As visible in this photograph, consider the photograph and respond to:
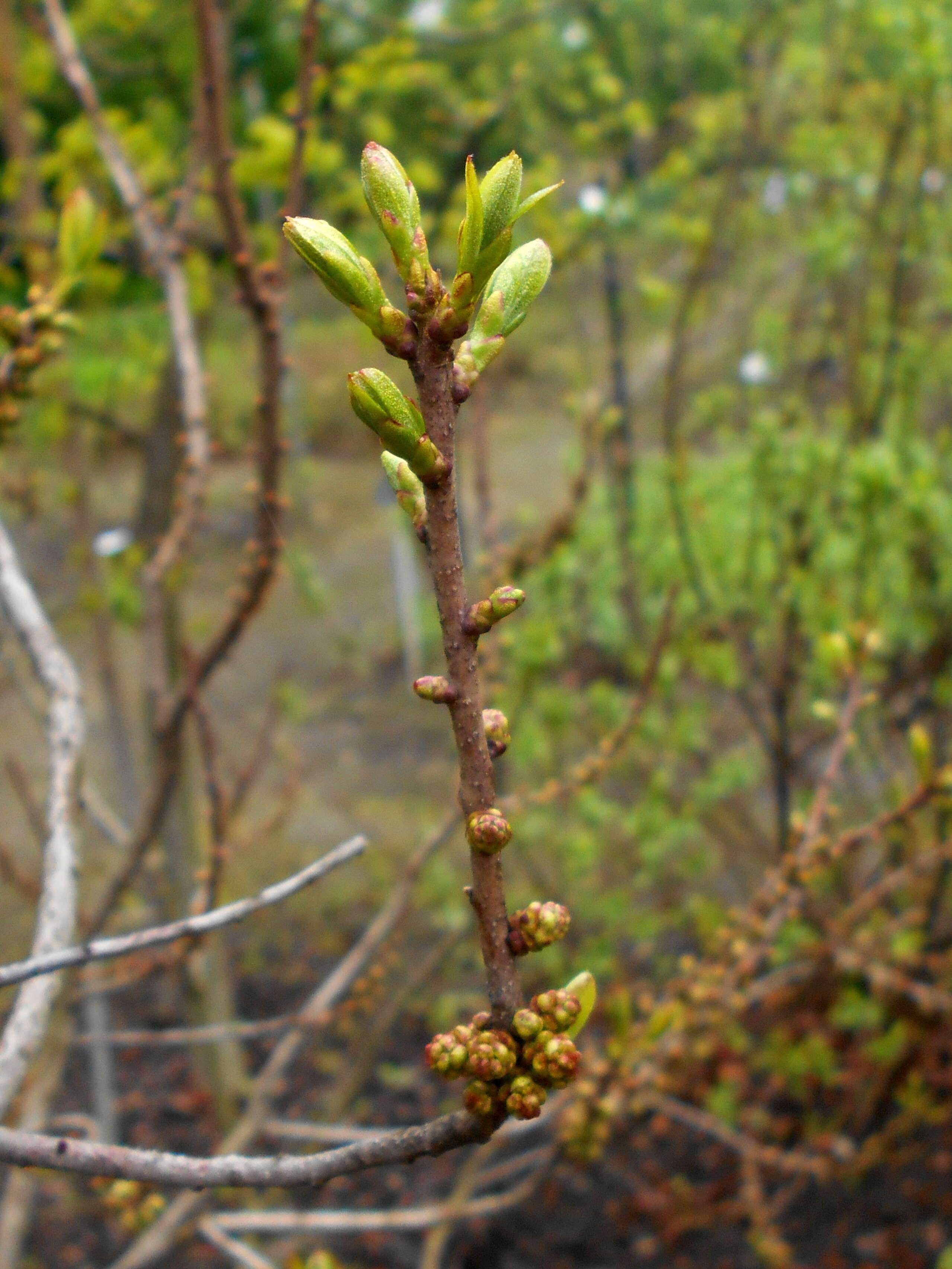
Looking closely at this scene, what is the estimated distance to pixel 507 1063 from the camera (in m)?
0.52

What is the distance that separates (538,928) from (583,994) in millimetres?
71

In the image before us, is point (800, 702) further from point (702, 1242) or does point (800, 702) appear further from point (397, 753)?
point (397, 753)

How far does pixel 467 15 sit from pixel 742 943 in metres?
4.71

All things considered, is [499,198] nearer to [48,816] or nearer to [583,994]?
[583,994]

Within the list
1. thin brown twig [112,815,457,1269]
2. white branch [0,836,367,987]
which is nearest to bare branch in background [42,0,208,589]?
thin brown twig [112,815,457,1269]

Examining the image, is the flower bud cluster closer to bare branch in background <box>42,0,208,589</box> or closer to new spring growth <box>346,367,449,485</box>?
new spring growth <box>346,367,449,485</box>

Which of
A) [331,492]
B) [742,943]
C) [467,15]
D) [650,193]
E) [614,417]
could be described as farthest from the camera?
[331,492]

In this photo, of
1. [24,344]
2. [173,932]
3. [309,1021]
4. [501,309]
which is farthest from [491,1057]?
[309,1021]

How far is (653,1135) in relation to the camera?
145 inches

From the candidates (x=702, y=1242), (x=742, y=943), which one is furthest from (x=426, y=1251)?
(x=702, y=1242)

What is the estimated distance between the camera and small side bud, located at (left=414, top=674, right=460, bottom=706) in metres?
0.48

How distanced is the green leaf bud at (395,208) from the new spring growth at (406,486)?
0.31ft

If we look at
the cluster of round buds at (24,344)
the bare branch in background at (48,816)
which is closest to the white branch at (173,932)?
the bare branch in background at (48,816)

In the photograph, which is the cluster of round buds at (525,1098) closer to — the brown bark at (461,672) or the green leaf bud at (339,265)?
the brown bark at (461,672)
